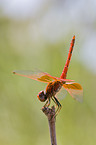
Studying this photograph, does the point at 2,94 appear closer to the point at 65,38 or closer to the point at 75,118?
the point at 75,118

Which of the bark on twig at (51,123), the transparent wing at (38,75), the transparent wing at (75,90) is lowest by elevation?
the bark on twig at (51,123)

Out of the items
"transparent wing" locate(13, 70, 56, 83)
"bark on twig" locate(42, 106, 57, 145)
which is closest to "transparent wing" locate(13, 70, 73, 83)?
"transparent wing" locate(13, 70, 56, 83)

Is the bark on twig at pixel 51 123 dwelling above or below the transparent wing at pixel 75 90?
below

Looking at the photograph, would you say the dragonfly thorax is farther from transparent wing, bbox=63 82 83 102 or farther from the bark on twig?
the bark on twig

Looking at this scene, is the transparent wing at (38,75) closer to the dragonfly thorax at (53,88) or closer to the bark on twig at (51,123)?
the dragonfly thorax at (53,88)

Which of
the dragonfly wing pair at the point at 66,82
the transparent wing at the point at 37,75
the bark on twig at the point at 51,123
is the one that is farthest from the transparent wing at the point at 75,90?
the bark on twig at the point at 51,123

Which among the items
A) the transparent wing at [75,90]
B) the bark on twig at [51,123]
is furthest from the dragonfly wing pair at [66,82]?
the bark on twig at [51,123]

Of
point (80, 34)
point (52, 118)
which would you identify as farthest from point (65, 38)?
point (52, 118)

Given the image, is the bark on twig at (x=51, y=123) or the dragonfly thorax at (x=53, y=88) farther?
the dragonfly thorax at (x=53, y=88)
